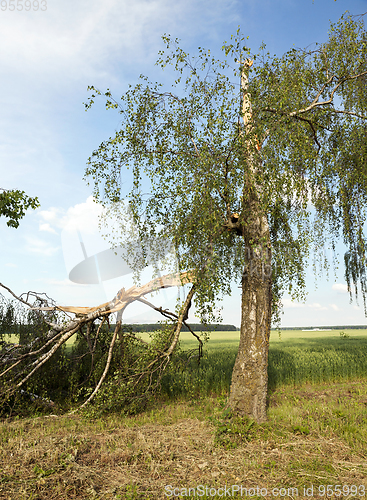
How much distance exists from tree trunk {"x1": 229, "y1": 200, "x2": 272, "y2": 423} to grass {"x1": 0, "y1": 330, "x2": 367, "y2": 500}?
46 cm

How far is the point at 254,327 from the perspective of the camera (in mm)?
8477

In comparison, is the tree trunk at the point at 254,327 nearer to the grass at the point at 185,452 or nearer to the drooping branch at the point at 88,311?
the grass at the point at 185,452

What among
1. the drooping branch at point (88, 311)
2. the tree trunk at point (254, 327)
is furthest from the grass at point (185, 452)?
the drooping branch at point (88, 311)

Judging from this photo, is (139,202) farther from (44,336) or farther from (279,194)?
(44,336)

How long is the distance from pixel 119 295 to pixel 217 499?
6321 mm

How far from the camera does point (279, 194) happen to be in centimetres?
786

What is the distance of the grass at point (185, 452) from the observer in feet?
17.7

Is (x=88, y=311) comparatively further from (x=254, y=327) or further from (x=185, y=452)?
(x=185, y=452)

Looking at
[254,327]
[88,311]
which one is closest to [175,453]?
[254,327]

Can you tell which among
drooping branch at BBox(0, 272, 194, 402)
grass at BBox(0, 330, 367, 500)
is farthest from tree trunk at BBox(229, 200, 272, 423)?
drooping branch at BBox(0, 272, 194, 402)

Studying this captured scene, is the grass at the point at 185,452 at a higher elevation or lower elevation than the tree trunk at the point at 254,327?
lower

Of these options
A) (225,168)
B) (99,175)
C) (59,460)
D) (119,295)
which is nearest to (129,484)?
(59,460)

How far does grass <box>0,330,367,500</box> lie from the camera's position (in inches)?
212

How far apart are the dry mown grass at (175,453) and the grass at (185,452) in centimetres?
2
